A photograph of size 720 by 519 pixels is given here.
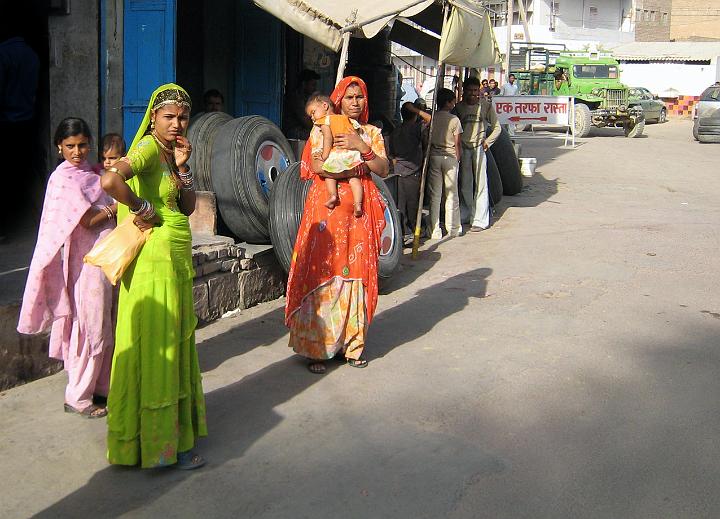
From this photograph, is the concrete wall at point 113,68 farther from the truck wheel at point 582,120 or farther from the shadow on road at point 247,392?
the truck wheel at point 582,120

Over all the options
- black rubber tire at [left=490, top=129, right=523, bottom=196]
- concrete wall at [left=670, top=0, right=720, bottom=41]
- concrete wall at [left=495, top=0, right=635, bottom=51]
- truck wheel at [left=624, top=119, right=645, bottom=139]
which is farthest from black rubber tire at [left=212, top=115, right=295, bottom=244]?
concrete wall at [left=670, top=0, right=720, bottom=41]

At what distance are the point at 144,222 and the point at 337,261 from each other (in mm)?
1850

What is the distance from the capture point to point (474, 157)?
10625mm

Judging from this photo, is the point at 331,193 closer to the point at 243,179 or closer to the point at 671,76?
the point at 243,179

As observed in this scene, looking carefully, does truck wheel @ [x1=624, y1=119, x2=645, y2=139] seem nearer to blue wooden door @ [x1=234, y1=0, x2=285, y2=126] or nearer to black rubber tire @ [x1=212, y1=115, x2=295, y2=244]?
blue wooden door @ [x1=234, y1=0, x2=285, y2=126]

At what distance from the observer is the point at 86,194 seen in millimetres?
4434

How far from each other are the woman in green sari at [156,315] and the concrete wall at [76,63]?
408cm

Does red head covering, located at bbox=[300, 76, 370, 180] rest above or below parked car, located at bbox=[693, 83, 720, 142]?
below

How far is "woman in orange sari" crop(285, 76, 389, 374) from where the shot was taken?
212 inches

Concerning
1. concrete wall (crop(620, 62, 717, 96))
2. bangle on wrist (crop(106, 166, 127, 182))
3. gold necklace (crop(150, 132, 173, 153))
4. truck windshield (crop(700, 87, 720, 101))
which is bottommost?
bangle on wrist (crop(106, 166, 127, 182))

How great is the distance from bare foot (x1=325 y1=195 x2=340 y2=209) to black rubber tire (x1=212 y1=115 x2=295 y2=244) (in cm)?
190

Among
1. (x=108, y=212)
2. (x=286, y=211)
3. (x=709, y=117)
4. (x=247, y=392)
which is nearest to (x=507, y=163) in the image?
(x=286, y=211)

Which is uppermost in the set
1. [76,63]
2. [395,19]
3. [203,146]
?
[395,19]

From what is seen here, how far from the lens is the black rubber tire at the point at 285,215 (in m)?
6.93
